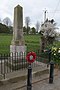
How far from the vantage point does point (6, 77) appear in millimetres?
5676

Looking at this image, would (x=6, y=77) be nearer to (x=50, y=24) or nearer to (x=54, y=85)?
(x=54, y=85)

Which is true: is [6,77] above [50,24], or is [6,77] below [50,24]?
below

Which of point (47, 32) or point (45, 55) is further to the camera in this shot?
point (47, 32)

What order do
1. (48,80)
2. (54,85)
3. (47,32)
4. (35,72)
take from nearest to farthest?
(54,85) < (48,80) < (35,72) < (47,32)

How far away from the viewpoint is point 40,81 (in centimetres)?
584

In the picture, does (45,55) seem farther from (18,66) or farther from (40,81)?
(40,81)

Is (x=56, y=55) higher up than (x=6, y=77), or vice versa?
(x=56, y=55)

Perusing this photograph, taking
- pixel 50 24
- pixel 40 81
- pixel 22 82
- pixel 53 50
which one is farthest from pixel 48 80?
pixel 50 24

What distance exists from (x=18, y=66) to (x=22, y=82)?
4.28 ft

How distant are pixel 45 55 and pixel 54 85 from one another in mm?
5481

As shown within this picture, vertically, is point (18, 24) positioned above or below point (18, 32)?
above

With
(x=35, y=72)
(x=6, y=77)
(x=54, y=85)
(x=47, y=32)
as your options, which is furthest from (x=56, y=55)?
(x=47, y=32)

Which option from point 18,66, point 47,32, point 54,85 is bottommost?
point 54,85

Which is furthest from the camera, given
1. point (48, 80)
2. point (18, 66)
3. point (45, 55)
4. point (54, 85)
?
point (45, 55)
